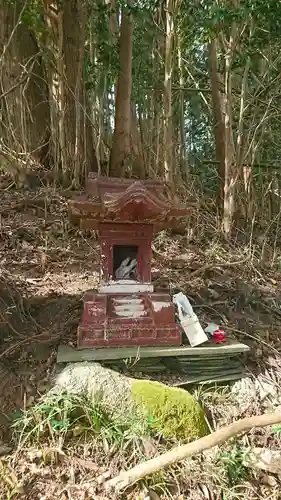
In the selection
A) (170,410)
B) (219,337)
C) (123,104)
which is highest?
(123,104)

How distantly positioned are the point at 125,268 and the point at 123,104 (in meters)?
2.73

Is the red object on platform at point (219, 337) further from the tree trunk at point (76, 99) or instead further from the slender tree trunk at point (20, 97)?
the slender tree trunk at point (20, 97)

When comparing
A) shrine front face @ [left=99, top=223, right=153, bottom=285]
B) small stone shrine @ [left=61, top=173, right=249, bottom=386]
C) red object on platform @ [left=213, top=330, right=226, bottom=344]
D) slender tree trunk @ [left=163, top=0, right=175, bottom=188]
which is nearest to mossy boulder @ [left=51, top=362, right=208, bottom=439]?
small stone shrine @ [left=61, top=173, right=249, bottom=386]

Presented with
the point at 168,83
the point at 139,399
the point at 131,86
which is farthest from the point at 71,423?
the point at 131,86

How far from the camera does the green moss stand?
227cm

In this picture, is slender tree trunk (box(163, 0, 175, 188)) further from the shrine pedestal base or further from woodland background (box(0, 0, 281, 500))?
the shrine pedestal base

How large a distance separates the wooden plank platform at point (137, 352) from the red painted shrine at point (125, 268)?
0.19ft

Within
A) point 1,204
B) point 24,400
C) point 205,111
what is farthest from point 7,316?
point 205,111

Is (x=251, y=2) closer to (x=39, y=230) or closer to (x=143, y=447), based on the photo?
(x=39, y=230)

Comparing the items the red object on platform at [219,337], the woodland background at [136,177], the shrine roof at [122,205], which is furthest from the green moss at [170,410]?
the shrine roof at [122,205]

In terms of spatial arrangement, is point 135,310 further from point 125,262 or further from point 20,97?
point 20,97

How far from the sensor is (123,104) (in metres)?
4.78

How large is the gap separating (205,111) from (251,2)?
155 inches

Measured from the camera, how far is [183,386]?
2611 mm
